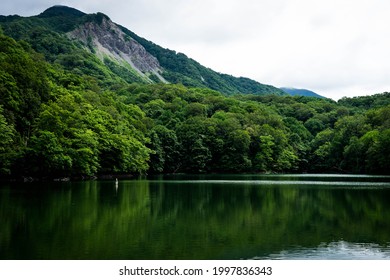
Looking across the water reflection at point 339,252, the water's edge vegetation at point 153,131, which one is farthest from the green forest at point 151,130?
the water reflection at point 339,252

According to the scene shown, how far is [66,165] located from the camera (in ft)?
A: 197

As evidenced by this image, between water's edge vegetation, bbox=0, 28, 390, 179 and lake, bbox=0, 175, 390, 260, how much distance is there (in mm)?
28678

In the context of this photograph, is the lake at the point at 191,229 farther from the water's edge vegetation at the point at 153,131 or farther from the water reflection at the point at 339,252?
the water's edge vegetation at the point at 153,131

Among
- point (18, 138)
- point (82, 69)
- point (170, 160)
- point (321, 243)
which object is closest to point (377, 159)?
point (170, 160)

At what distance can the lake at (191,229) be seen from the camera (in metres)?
15.8

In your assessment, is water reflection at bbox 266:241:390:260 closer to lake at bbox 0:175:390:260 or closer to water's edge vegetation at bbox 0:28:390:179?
lake at bbox 0:175:390:260

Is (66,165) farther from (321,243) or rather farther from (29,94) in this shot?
(321,243)

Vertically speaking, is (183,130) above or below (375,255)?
above

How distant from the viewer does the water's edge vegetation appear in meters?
59.0

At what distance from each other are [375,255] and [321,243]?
2514 mm

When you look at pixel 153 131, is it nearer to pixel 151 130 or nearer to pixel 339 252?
pixel 151 130

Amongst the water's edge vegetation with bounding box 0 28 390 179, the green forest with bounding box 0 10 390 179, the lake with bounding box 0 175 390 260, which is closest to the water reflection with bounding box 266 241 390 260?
the lake with bounding box 0 175 390 260

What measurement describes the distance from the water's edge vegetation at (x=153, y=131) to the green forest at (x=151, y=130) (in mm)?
198
